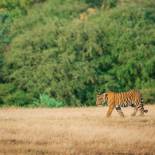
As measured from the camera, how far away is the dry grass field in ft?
46.4

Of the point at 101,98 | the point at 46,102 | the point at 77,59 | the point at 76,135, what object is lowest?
the point at 46,102

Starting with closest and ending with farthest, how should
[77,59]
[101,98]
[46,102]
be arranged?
[101,98] < [46,102] < [77,59]

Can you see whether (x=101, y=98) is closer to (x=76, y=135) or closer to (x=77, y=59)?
(x=76, y=135)

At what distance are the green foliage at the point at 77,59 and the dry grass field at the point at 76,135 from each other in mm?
14858

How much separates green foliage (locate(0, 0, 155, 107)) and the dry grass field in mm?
14858

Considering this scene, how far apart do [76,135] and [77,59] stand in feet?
68.9

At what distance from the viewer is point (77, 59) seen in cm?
3712

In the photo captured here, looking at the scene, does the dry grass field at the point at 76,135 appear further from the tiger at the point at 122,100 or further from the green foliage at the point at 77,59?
the green foliage at the point at 77,59

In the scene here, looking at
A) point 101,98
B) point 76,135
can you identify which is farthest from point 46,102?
point 76,135

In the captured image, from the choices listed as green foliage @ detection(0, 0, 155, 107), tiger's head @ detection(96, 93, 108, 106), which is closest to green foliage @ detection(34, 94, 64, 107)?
green foliage @ detection(0, 0, 155, 107)

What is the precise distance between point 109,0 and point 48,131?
31212mm

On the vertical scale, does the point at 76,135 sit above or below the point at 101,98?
above

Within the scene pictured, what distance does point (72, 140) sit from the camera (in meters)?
15.4

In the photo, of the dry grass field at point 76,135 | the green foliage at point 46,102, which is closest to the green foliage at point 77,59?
the green foliage at point 46,102
